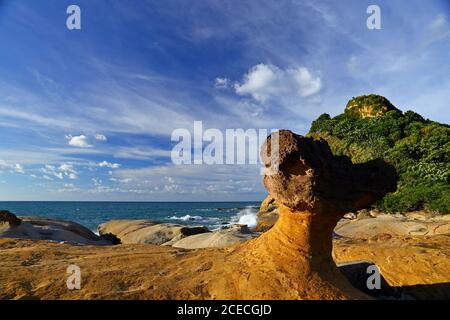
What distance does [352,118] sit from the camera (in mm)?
40375

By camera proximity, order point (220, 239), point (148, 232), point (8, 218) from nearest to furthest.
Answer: point (220, 239) → point (8, 218) → point (148, 232)

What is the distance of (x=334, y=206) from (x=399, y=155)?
1038 inches

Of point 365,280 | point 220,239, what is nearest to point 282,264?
point 365,280

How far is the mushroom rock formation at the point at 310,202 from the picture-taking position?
14.1 feet

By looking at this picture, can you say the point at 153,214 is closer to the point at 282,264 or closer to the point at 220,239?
the point at 220,239

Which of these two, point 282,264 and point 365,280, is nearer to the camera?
→ point 282,264

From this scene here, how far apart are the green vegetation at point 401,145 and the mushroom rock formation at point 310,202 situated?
18015 mm

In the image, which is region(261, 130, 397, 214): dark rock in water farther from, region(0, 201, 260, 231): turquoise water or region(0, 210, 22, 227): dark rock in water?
region(0, 201, 260, 231): turquoise water

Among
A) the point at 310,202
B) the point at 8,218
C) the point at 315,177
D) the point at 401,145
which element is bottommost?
the point at 8,218

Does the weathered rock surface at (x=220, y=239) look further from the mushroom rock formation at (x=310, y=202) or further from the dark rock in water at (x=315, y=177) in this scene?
the dark rock in water at (x=315, y=177)

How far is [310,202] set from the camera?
Answer: 4434 millimetres

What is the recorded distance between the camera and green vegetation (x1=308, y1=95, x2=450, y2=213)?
74.8ft

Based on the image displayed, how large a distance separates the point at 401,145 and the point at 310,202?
27.7 m

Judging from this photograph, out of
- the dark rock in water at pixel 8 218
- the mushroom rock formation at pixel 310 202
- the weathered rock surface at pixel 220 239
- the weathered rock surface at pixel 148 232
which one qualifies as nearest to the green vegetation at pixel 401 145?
the weathered rock surface at pixel 148 232
